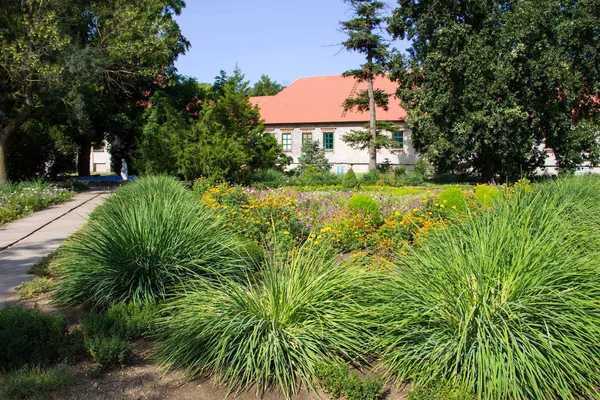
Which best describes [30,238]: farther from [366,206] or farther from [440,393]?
[440,393]

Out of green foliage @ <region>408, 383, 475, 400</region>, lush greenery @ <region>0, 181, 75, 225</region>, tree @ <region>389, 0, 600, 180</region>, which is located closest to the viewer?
green foliage @ <region>408, 383, 475, 400</region>

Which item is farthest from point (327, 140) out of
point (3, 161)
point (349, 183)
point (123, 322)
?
point (123, 322)

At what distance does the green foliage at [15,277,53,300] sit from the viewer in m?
5.32

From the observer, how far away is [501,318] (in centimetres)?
334

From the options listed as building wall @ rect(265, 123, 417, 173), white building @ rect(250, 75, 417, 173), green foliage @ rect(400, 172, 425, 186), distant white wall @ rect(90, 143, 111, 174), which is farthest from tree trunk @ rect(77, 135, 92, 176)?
distant white wall @ rect(90, 143, 111, 174)

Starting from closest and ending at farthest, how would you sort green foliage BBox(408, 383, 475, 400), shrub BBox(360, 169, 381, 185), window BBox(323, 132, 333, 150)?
green foliage BBox(408, 383, 475, 400) < shrub BBox(360, 169, 381, 185) < window BBox(323, 132, 333, 150)

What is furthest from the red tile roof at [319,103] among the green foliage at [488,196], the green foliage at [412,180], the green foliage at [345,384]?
the green foliage at [345,384]

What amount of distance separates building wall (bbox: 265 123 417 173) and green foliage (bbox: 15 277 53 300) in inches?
1127

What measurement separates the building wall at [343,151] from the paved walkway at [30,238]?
23.4m

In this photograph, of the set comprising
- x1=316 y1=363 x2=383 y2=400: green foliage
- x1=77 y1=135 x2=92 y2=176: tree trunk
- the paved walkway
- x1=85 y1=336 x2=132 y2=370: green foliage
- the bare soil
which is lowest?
the bare soil

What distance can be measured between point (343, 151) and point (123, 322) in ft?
104

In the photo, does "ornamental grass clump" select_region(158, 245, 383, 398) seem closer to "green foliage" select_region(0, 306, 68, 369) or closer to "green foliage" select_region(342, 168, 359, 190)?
"green foliage" select_region(0, 306, 68, 369)

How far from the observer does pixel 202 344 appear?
3811mm

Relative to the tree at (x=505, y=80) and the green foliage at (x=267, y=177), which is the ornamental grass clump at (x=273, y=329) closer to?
the green foliage at (x=267, y=177)
